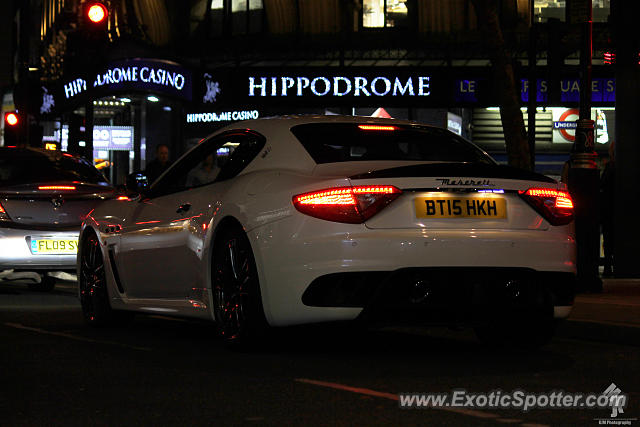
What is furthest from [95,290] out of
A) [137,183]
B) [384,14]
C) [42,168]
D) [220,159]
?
[384,14]

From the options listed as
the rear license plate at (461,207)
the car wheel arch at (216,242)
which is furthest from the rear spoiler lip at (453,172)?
the car wheel arch at (216,242)

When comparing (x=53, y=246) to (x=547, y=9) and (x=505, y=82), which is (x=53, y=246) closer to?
(x=505, y=82)

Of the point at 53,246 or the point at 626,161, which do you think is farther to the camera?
the point at 626,161

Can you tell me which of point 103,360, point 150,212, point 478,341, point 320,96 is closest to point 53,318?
point 150,212

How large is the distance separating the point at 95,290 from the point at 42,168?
176 inches

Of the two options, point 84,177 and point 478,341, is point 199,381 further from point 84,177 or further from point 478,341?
point 84,177

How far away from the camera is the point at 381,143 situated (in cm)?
850

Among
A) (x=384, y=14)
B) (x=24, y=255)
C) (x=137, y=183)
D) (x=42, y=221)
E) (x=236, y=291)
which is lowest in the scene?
(x=24, y=255)

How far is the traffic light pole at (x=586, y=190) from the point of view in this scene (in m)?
12.9

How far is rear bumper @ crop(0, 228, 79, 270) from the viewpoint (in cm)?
1277

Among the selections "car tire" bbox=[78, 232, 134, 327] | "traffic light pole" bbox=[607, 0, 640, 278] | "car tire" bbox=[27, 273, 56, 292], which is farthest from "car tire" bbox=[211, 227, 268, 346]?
"traffic light pole" bbox=[607, 0, 640, 278]

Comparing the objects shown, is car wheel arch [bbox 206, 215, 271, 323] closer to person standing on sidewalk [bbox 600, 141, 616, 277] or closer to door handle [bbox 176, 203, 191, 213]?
door handle [bbox 176, 203, 191, 213]

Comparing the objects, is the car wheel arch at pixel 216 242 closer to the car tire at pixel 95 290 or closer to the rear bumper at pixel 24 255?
the car tire at pixel 95 290

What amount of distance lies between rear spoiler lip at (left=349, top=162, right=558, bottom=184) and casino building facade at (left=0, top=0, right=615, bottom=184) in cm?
1215
